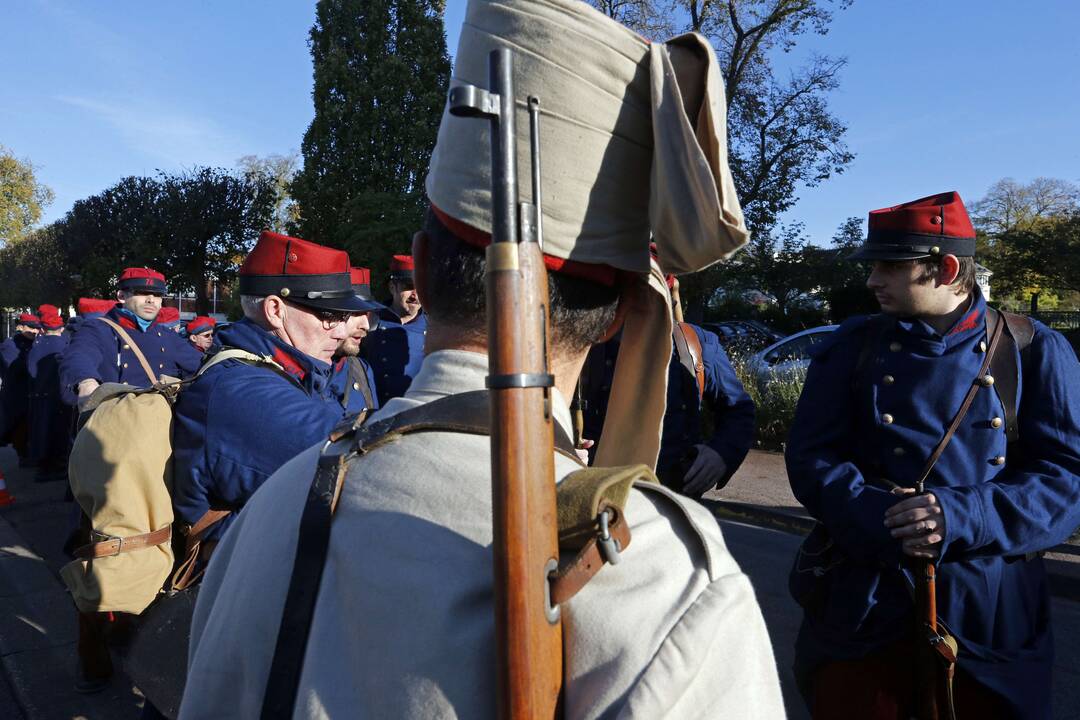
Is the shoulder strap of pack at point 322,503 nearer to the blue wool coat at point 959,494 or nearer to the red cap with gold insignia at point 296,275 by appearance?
the blue wool coat at point 959,494

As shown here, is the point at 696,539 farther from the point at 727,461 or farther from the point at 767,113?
the point at 767,113

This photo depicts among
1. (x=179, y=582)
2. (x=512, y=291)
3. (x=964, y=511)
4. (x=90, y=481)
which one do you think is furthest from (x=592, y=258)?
(x=90, y=481)

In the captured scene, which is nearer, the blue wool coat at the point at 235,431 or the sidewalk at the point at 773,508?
the blue wool coat at the point at 235,431

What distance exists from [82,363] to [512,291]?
6.80 metres

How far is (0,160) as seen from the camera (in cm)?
3812

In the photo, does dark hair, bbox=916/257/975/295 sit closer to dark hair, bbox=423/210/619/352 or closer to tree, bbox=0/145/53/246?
dark hair, bbox=423/210/619/352

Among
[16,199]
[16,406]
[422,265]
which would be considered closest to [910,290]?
[422,265]

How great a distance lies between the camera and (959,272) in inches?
102

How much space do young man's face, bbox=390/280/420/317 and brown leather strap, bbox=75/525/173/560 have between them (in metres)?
3.33

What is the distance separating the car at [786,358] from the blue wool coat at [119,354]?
743 centimetres

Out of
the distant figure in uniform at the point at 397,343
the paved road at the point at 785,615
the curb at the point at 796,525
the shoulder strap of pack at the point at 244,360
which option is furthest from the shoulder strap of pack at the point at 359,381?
the curb at the point at 796,525

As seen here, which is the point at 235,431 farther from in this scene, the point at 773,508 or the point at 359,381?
the point at 773,508

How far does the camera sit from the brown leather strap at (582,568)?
2.80 ft

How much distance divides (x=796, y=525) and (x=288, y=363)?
Answer: 5.41m
